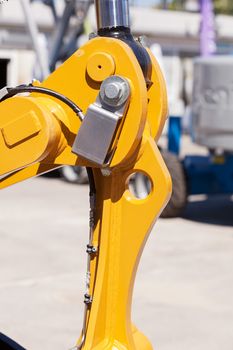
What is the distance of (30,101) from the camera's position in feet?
8.11

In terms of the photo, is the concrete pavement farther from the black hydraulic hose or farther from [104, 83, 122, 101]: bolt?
[104, 83, 122, 101]: bolt

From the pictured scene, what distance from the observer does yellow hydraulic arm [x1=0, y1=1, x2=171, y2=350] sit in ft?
7.80

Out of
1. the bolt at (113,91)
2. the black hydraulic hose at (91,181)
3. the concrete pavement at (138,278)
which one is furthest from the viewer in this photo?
the concrete pavement at (138,278)

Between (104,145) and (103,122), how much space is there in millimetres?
69

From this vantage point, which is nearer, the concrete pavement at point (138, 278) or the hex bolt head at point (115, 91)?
the hex bolt head at point (115, 91)

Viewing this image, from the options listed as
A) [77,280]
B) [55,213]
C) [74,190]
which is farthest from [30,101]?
[74,190]

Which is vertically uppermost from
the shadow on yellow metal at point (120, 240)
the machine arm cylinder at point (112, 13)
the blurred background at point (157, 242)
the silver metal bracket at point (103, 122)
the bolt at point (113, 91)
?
the machine arm cylinder at point (112, 13)

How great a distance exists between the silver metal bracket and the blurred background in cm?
31

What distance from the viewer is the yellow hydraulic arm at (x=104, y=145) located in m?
2.38

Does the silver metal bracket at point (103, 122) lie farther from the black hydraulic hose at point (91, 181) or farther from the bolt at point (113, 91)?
the black hydraulic hose at point (91, 181)

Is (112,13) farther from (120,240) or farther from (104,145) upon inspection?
(120,240)

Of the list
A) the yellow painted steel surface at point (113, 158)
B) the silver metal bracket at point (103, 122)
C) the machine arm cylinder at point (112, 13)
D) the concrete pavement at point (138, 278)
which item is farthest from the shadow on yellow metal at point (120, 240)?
the concrete pavement at point (138, 278)

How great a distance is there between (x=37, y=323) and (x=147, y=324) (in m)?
0.64

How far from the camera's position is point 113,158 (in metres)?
2.42
